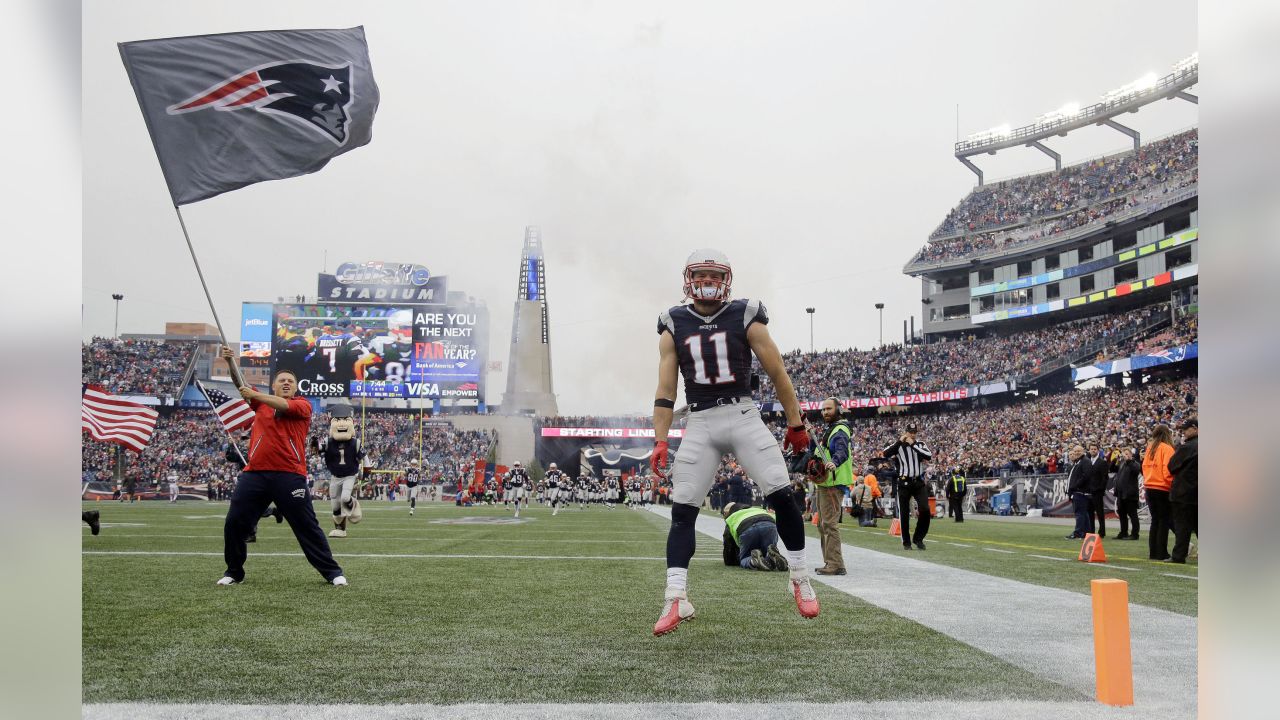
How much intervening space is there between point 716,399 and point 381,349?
53505mm

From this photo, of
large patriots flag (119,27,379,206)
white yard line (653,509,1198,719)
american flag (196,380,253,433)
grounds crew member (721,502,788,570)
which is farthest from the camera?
american flag (196,380,253,433)

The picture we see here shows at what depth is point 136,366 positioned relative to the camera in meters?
64.5

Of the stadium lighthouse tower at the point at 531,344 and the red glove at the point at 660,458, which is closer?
the red glove at the point at 660,458

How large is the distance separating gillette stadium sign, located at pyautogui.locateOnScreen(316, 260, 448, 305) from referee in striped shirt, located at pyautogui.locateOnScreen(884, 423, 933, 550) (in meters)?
52.9

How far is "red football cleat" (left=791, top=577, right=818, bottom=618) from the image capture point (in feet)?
17.7

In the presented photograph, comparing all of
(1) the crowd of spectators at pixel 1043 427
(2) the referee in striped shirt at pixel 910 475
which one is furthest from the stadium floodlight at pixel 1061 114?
(2) the referee in striped shirt at pixel 910 475

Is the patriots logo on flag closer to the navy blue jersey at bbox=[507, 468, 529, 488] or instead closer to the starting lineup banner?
the navy blue jersey at bbox=[507, 468, 529, 488]

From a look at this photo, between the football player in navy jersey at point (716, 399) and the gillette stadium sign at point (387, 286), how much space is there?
59.0 metres

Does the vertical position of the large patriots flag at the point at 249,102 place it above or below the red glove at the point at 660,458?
above

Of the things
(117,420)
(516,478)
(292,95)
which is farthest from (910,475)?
(516,478)

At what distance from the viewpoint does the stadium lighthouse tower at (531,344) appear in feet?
321

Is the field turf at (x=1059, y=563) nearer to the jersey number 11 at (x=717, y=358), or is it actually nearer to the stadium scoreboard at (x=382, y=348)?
the jersey number 11 at (x=717, y=358)

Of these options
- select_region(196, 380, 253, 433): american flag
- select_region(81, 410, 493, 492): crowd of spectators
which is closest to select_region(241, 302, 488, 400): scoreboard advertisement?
select_region(81, 410, 493, 492): crowd of spectators
